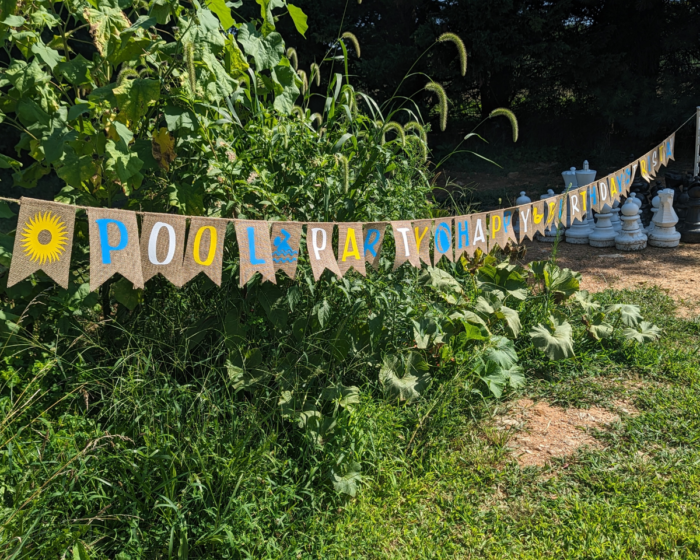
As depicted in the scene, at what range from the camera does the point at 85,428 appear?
2.37 metres

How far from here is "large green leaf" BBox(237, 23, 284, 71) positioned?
105 inches

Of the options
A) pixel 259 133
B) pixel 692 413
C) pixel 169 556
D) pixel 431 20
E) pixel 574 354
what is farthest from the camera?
pixel 431 20

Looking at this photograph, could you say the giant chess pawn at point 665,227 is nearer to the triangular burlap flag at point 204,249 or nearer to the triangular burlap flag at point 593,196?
the triangular burlap flag at point 593,196

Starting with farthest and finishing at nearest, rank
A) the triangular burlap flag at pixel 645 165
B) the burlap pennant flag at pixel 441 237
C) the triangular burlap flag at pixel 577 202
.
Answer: the triangular burlap flag at pixel 645 165 < the triangular burlap flag at pixel 577 202 < the burlap pennant flag at pixel 441 237

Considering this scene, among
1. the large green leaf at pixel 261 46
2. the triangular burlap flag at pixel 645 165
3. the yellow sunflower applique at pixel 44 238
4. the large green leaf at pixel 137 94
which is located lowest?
the yellow sunflower applique at pixel 44 238

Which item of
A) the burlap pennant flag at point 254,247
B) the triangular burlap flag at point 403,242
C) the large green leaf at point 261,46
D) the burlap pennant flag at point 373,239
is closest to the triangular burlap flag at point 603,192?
the triangular burlap flag at point 403,242

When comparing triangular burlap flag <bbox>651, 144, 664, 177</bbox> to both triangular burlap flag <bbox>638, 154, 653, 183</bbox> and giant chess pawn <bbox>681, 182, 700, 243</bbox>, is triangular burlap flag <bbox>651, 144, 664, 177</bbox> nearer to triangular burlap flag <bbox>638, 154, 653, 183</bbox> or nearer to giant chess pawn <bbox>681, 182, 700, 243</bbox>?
triangular burlap flag <bbox>638, 154, 653, 183</bbox>

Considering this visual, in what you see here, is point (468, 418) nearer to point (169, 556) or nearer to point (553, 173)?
point (169, 556)

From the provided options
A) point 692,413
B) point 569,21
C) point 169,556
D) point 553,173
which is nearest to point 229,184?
point 169,556

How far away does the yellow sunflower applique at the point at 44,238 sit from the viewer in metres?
2.04

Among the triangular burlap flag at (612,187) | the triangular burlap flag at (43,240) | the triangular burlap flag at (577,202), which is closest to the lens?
the triangular burlap flag at (43,240)

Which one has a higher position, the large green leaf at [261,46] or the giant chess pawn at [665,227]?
the large green leaf at [261,46]

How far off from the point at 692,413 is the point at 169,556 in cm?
264

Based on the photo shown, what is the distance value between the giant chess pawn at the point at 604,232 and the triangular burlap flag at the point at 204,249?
16.2ft
